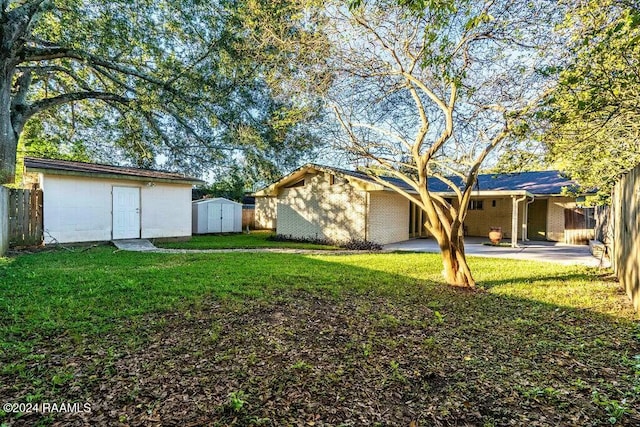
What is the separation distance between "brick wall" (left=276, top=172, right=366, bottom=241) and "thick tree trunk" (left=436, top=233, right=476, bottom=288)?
22.6 feet

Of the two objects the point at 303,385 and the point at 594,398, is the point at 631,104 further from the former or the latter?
the point at 303,385

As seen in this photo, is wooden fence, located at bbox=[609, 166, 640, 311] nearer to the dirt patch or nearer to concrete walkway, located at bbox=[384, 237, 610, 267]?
the dirt patch

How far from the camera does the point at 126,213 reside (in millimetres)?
12234

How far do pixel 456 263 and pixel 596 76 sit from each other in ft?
12.5

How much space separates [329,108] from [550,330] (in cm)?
556

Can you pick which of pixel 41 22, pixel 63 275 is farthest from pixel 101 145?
pixel 63 275

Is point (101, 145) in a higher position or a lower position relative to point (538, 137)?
higher

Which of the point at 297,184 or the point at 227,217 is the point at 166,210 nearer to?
the point at 297,184

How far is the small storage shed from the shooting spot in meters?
18.2

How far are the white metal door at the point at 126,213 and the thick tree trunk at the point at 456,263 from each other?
35.9 ft

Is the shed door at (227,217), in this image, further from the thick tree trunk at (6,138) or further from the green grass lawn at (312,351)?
the green grass lawn at (312,351)

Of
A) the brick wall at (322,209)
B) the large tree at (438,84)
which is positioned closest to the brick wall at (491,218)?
the brick wall at (322,209)

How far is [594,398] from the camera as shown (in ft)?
8.84

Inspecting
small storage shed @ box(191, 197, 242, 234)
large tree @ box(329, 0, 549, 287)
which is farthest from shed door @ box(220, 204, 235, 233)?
large tree @ box(329, 0, 549, 287)
